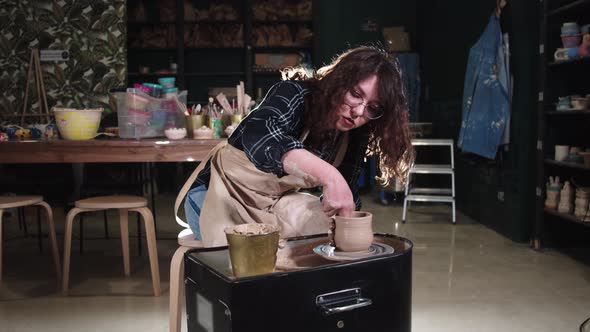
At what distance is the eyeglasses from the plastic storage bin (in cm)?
196

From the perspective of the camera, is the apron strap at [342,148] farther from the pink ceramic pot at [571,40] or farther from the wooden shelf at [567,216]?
the pink ceramic pot at [571,40]

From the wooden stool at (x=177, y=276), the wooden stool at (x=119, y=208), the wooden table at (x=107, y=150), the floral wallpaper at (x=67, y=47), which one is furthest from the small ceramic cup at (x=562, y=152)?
the floral wallpaper at (x=67, y=47)

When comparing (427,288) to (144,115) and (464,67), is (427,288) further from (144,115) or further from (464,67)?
(464,67)

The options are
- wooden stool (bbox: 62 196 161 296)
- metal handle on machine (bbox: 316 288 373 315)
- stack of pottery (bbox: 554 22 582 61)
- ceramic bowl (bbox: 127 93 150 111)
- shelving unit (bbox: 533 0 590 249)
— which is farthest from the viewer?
shelving unit (bbox: 533 0 590 249)

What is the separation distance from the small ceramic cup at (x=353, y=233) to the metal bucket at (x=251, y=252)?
19 cm

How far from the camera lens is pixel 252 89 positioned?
24.4 feet

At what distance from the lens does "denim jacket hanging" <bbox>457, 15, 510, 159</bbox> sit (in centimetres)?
433

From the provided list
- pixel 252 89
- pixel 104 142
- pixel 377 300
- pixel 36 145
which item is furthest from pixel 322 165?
pixel 252 89

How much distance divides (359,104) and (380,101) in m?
0.06

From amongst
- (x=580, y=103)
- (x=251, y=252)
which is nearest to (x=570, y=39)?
(x=580, y=103)

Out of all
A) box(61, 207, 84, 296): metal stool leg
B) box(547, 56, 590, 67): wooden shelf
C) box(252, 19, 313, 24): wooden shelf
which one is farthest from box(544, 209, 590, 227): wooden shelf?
box(252, 19, 313, 24): wooden shelf

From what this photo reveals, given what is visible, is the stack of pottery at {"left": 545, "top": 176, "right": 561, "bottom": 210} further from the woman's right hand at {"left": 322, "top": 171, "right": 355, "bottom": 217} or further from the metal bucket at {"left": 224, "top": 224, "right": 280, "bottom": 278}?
the metal bucket at {"left": 224, "top": 224, "right": 280, "bottom": 278}

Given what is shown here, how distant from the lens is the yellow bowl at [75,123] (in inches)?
123

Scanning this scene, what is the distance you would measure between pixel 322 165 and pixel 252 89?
20.5ft
